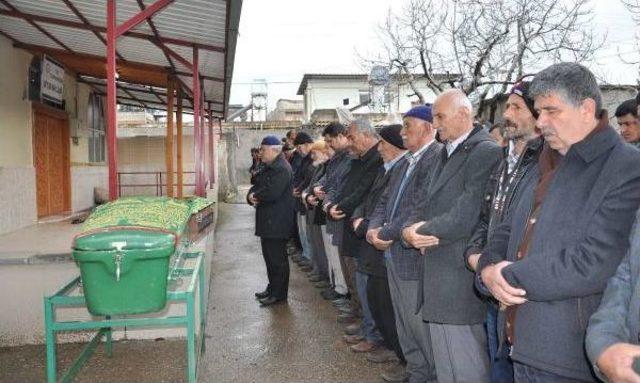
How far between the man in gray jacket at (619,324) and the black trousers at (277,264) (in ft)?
14.5

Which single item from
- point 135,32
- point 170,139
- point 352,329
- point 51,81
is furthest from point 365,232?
point 51,81

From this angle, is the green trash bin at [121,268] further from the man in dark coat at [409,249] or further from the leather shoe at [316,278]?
the leather shoe at [316,278]

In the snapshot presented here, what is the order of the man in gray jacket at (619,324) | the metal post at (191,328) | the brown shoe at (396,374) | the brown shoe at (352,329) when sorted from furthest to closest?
the brown shoe at (352,329) < the brown shoe at (396,374) < the metal post at (191,328) < the man in gray jacket at (619,324)

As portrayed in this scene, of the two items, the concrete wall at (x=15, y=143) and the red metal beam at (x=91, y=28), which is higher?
the red metal beam at (x=91, y=28)

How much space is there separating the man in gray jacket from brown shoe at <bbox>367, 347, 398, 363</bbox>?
2656 mm

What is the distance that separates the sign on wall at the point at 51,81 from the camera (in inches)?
332

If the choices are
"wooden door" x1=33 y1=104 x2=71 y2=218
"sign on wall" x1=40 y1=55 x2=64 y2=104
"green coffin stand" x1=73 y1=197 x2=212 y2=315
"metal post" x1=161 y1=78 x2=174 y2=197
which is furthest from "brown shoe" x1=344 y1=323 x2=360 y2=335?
"sign on wall" x1=40 y1=55 x2=64 y2=104

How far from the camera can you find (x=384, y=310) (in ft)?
13.3

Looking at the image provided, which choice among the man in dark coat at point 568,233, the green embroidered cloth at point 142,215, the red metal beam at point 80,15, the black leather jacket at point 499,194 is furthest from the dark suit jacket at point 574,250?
the red metal beam at point 80,15

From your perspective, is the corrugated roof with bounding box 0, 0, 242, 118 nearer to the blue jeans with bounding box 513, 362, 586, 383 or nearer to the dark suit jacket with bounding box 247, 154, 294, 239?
the dark suit jacket with bounding box 247, 154, 294, 239

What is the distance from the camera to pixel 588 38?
14.6 m

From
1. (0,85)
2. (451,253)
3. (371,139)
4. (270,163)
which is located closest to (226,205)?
(0,85)

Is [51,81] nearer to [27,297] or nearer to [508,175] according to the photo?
[27,297]

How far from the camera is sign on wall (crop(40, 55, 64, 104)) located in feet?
27.7
